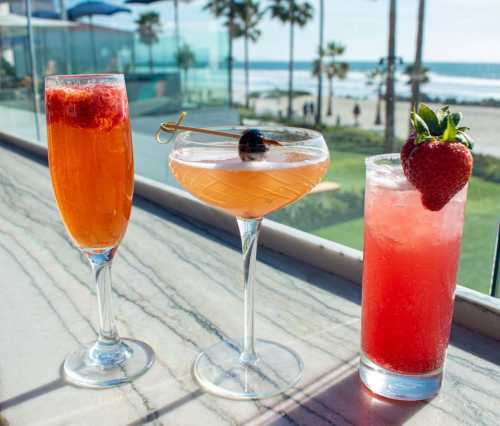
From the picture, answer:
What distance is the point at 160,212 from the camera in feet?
5.85

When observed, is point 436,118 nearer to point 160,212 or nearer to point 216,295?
point 216,295

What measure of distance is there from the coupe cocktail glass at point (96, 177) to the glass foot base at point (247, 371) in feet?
0.33

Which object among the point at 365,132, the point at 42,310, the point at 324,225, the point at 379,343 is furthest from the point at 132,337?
the point at 365,132

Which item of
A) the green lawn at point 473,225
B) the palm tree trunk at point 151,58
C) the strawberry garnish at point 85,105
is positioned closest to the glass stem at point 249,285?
the strawberry garnish at point 85,105

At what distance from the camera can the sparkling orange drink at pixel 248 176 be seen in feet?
2.81

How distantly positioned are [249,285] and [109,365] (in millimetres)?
258

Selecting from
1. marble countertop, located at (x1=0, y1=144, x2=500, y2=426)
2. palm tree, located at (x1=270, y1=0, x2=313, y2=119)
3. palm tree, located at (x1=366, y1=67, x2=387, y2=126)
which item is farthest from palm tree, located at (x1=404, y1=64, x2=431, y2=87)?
marble countertop, located at (x1=0, y1=144, x2=500, y2=426)

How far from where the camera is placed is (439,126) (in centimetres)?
79

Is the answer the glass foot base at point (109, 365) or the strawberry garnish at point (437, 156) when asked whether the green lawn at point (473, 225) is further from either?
the strawberry garnish at point (437, 156)

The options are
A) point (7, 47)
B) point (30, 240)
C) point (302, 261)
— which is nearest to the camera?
point (302, 261)

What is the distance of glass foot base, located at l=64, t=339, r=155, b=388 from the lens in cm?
88

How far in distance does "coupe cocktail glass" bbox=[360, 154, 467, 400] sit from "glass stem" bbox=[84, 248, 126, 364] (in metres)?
0.41

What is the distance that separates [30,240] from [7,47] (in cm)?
1172

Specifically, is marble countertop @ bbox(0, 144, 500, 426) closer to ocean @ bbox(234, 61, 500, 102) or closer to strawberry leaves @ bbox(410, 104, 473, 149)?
strawberry leaves @ bbox(410, 104, 473, 149)
